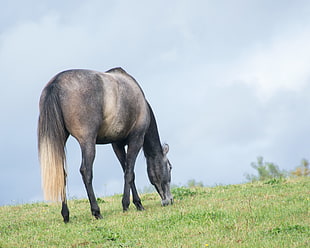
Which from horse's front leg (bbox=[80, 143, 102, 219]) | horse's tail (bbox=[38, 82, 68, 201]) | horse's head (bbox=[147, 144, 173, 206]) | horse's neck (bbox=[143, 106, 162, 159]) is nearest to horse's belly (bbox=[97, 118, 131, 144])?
horse's front leg (bbox=[80, 143, 102, 219])

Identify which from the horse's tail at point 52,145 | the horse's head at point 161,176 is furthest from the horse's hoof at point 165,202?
the horse's tail at point 52,145

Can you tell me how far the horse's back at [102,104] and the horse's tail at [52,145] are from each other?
17 cm

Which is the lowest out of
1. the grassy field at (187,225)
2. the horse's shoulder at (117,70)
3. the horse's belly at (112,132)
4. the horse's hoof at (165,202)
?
the grassy field at (187,225)

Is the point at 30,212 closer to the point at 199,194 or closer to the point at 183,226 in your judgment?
the point at 199,194

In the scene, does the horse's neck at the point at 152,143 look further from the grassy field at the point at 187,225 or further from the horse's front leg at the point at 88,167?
the horse's front leg at the point at 88,167

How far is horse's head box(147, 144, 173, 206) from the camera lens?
11320mm

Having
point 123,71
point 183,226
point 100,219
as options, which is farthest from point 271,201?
point 123,71

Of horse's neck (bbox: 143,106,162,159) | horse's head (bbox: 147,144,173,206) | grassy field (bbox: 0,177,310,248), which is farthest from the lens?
horse's neck (bbox: 143,106,162,159)

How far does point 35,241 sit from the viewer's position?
25.9ft

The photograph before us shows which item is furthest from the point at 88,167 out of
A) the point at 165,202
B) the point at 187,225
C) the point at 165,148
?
the point at 165,148

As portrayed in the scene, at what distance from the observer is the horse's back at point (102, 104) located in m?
9.23

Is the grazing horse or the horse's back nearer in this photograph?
the grazing horse

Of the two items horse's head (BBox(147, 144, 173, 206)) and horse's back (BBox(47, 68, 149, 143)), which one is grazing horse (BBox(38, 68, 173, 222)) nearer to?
horse's back (BBox(47, 68, 149, 143))

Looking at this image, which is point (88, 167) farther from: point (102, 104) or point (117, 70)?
point (117, 70)
